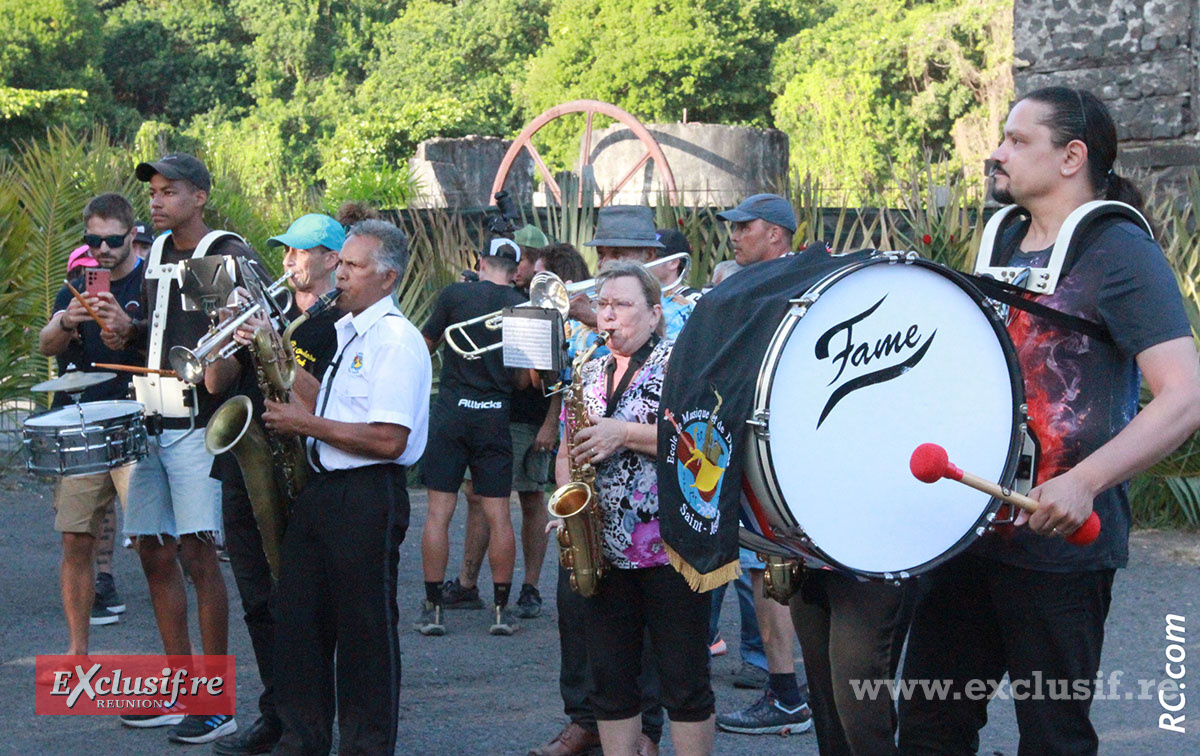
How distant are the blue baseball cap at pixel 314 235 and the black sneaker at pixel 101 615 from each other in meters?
2.53

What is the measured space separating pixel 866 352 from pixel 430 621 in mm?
3910

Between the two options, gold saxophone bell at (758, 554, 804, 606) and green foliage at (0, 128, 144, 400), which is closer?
gold saxophone bell at (758, 554, 804, 606)

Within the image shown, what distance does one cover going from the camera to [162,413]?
4938 mm

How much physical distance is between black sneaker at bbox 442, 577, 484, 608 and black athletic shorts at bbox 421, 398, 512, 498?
25.9 inches

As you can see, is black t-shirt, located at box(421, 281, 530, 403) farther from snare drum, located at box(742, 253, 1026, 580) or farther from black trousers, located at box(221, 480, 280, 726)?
snare drum, located at box(742, 253, 1026, 580)

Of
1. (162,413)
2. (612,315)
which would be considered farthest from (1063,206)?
(162,413)

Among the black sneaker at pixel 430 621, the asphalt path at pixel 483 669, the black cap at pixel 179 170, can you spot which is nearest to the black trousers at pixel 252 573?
the asphalt path at pixel 483 669

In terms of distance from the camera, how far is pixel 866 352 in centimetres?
303

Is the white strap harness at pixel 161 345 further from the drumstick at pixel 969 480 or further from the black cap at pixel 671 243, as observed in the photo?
the drumstick at pixel 969 480

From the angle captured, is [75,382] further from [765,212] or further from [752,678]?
[752,678]

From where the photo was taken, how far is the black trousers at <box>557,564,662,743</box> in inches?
170

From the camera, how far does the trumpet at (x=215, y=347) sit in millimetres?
4156

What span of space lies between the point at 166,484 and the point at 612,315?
6.45 ft

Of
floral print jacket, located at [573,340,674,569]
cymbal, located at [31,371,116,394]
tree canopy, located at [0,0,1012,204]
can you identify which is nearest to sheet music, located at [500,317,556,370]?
floral print jacket, located at [573,340,674,569]
